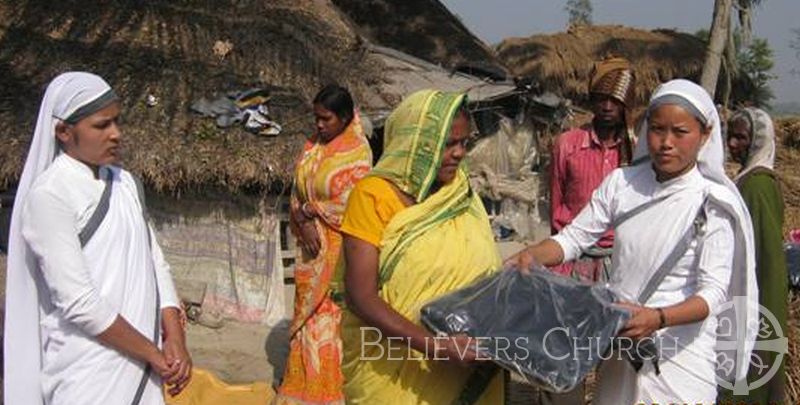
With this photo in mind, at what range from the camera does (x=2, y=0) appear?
9.80 m

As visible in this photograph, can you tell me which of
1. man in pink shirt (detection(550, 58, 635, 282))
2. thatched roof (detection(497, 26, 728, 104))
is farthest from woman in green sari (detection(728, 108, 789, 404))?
thatched roof (detection(497, 26, 728, 104))

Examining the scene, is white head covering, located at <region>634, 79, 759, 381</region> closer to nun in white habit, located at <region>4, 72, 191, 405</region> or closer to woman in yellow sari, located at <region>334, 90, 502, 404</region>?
woman in yellow sari, located at <region>334, 90, 502, 404</region>

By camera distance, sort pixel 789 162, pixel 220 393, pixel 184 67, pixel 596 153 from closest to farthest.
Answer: pixel 596 153, pixel 220 393, pixel 184 67, pixel 789 162

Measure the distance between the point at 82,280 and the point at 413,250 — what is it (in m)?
0.94

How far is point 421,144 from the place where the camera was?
2611 mm

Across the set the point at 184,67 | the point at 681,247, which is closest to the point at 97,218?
the point at 681,247

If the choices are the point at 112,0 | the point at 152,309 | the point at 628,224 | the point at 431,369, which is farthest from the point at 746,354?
the point at 112,0

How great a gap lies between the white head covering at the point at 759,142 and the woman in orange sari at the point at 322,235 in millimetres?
2036

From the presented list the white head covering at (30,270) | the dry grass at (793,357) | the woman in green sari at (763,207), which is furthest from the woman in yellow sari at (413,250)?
the dry grass at (793,357)

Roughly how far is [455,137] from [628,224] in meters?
0.63

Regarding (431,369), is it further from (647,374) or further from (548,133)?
(548,133)

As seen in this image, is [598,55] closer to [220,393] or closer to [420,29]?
[420,29]

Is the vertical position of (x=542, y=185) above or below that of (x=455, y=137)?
below

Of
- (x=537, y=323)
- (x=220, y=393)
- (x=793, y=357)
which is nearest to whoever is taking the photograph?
(x=537, y=323)
